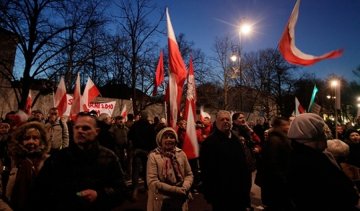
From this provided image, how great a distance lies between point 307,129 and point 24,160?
2.59 m

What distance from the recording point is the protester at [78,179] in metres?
2.71

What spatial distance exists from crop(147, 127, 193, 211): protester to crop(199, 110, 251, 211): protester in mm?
340

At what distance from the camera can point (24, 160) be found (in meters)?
3.01

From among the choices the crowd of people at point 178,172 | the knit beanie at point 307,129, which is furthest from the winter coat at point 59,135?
the knit beanie at point 307,129

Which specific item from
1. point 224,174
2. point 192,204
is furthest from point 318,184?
point 192,204

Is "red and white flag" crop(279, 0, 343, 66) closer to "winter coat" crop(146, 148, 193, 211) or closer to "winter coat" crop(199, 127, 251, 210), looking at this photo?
"winter coat" crop(199, 127, 251, 210)

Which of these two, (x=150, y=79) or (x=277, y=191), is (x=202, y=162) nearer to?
(x=277, y=191)

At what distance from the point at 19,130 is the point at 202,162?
89.0 inches

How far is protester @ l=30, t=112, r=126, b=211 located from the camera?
8.90ft

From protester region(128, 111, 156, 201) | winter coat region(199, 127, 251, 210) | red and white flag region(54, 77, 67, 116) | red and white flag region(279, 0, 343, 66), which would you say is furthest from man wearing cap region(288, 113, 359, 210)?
red and white flag region(54, 77, 67, 116)

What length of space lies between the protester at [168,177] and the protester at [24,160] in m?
1.58

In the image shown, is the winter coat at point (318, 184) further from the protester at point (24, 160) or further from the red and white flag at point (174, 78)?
the red and white flag at point (174, 78)

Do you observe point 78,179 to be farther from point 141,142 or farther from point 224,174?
point 141,142

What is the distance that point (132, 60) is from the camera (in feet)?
80.3
